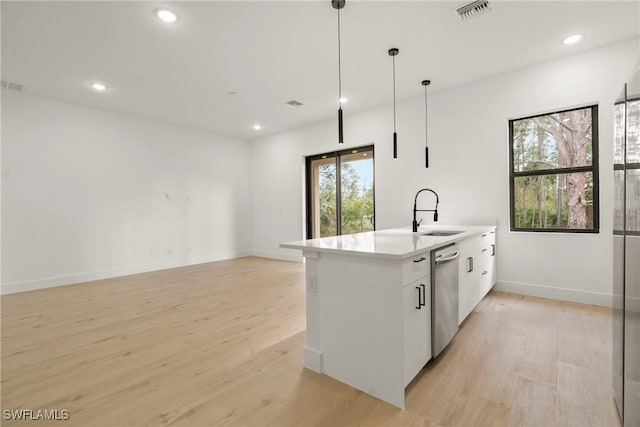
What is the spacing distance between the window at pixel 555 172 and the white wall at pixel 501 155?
12 centimetres

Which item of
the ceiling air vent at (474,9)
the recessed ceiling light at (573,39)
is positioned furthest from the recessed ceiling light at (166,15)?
the recessed ceiling light at (573,39)

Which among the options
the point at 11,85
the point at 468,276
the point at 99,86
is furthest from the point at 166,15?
the point at 468,276

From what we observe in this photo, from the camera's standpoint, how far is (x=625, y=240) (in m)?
1.42

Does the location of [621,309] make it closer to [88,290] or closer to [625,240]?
[625,240]

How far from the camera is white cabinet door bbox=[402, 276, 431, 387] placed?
1.70 m

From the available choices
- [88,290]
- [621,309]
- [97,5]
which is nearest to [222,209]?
[88,290]

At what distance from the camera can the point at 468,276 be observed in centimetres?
278

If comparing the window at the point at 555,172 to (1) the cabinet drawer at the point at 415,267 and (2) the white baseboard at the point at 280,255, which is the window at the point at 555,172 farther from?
(2) the white baseboard at the point at 280,255

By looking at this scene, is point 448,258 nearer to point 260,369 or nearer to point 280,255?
point 260,369

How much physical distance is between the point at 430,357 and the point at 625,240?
4.19ft

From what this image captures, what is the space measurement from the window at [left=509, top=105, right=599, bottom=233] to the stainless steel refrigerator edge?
2377 mm

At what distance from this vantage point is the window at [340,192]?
556cm

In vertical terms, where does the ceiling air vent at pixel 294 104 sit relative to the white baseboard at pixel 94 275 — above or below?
above

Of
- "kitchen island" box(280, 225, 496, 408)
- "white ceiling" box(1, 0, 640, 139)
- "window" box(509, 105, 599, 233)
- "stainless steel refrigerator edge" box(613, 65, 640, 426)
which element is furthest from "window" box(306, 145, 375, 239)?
"stainless steel refrigerator edge" box(613, 65, 640, 426)
